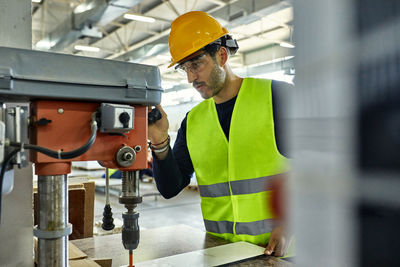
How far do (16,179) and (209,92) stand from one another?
2.77 ft

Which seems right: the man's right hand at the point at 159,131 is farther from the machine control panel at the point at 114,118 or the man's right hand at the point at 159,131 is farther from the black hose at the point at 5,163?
the black hose at the point at 5,163

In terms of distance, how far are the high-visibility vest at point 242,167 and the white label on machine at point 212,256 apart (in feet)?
0.47

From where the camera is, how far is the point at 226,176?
4.64 feet

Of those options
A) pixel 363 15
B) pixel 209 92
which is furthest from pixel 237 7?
pixel 363 15

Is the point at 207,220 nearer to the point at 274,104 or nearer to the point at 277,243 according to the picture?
the point at 277,243

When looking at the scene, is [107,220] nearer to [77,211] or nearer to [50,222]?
[50,222]

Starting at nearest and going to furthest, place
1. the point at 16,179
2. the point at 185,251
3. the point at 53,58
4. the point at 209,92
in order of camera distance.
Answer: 1. the point at 53,58
2. the point at 16,179
3. the point at 185,251
4. the point at 209,92

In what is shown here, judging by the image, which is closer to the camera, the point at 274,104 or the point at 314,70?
the point at 314,70

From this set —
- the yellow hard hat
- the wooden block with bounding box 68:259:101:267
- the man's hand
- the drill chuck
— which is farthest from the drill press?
the yellow hard hat

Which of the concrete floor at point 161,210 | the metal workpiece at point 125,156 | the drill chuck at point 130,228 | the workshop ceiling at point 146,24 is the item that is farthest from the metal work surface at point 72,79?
the concrete floor at point 161,210

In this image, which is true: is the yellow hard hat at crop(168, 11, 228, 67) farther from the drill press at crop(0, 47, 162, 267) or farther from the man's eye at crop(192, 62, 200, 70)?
the drill press at crop(0, 47, 162, 267)

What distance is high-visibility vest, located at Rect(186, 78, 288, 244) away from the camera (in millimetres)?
1313

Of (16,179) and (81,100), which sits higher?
(81,100)

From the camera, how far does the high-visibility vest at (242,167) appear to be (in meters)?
1.31
